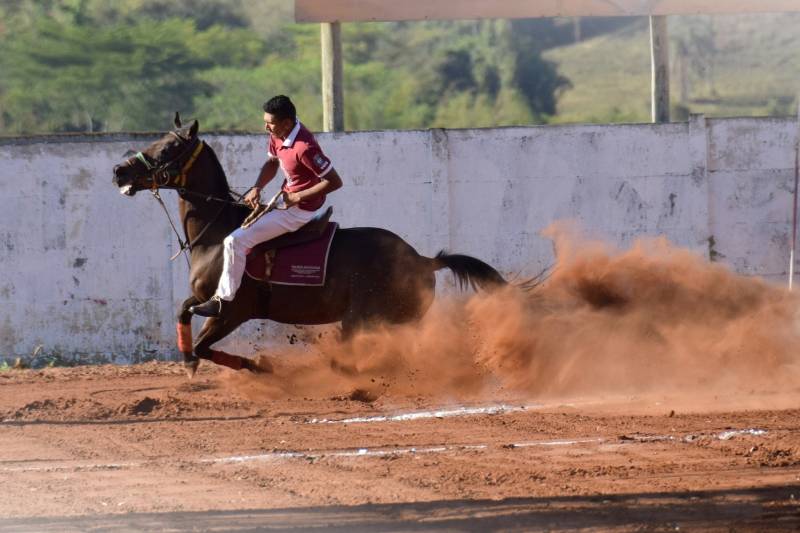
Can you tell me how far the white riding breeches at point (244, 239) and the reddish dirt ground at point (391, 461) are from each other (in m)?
1.18

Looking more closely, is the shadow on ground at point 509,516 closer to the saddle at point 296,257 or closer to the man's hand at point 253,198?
the saddle at point 296,257

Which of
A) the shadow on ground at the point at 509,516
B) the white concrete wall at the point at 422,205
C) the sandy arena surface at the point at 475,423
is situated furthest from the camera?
the white concrete wall at the point at 422,205

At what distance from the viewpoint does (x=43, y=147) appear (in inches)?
551

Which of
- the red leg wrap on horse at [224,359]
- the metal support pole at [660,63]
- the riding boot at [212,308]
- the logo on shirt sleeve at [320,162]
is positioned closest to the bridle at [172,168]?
the riding boot at [212,308]

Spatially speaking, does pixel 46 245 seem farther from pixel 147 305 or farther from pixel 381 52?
pixel 381 52

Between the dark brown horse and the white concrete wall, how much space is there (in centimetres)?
340

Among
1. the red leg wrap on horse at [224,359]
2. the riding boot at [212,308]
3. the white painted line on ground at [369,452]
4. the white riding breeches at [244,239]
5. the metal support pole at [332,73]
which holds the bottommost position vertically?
the white painted line on ground at [369,452]

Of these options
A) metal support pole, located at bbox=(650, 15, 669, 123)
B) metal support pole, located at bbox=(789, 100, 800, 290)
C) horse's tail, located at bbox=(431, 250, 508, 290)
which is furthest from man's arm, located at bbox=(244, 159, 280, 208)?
metal support pole, located at bbox=(650, 15, 669, 123)

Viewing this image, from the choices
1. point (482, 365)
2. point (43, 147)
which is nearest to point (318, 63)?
point (43, 147)

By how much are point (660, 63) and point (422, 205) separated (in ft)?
13.4

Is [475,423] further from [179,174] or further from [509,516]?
[179,174]

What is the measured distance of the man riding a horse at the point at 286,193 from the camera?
10133mm

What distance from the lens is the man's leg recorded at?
10.2 m

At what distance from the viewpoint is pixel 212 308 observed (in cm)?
1040
